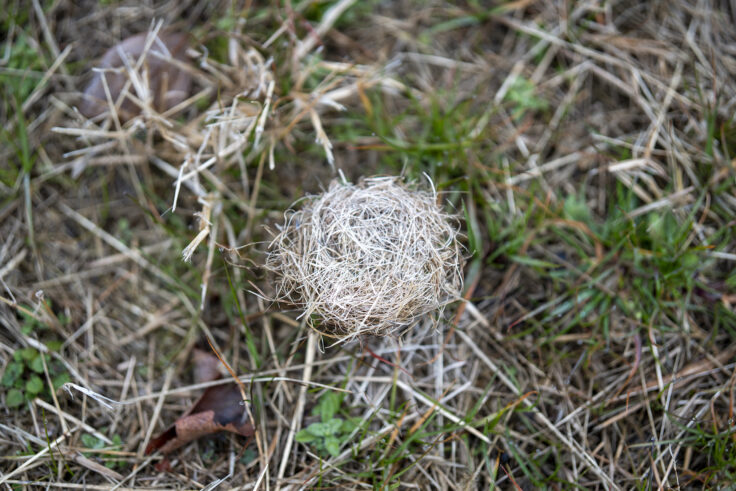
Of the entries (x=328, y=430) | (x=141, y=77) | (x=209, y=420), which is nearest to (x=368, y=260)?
(x=328, y=430)

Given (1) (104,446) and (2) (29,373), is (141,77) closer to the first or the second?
(2) (29,373)

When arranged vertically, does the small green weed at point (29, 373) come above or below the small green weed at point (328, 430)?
above

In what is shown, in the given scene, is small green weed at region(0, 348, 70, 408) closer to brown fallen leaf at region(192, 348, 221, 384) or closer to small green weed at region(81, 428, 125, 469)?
small green weed at region(81, 428, 125, 469)

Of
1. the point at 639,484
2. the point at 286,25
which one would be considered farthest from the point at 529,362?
the point at 286,25

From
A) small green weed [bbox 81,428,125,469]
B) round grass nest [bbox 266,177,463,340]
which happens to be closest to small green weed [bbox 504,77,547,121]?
round grass nest [bbox 266,177,463,340]

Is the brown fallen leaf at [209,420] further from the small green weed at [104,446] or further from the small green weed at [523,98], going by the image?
the small green weed at [523,98]

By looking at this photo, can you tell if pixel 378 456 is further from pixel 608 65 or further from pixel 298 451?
pixel 608 65

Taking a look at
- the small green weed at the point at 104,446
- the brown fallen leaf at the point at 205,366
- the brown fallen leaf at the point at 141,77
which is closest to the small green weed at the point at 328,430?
the brown fallen leaf at the point at 205,366
